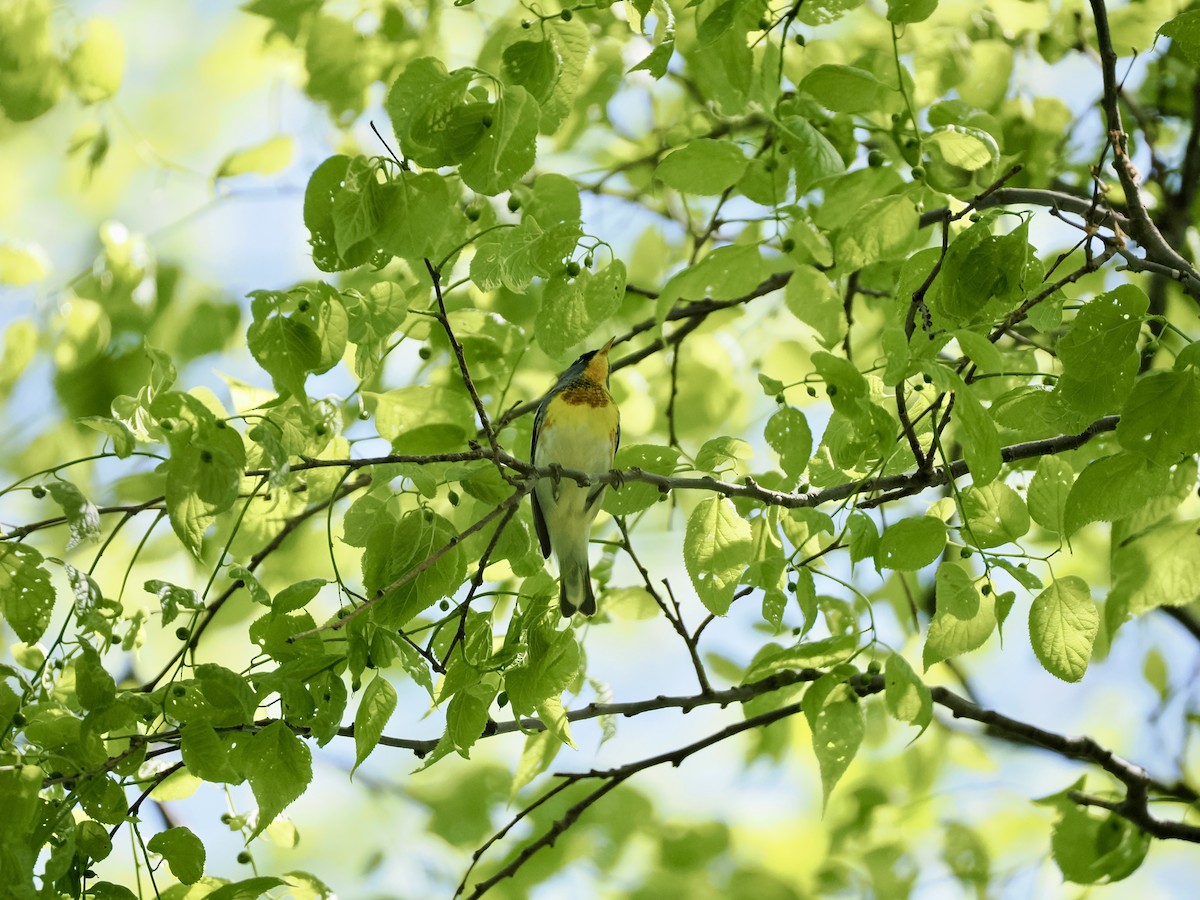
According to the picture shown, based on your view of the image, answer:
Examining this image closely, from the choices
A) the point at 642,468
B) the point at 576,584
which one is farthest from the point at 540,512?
the point at 642,468

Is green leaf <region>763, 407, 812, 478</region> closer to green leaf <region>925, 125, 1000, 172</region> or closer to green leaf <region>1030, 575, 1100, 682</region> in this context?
green leaf <region>1030, 575, 1100, 682</region>

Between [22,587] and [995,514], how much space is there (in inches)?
78.3

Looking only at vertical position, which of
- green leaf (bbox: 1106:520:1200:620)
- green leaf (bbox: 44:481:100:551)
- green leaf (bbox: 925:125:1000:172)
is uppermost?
green leaf (bbox: 925:125:1000:172)

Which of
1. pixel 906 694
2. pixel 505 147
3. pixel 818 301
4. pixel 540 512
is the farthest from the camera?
pixel 540 512

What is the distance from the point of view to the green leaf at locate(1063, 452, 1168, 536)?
201cm

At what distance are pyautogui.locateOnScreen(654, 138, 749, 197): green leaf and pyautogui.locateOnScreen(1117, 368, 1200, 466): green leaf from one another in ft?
3.03

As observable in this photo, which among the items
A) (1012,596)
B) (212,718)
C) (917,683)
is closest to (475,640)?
(212,718)

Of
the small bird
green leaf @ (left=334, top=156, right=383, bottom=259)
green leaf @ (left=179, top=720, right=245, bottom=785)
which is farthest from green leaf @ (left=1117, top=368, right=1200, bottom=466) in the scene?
the small bird

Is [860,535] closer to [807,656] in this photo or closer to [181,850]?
[807,656]

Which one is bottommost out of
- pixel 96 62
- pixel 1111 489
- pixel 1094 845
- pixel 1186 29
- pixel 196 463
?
pixel 1094 845

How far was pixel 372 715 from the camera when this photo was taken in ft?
7.09

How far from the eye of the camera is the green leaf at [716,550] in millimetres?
2471

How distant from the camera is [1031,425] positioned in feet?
7.11

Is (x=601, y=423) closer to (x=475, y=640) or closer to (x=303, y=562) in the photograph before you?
(x=303, y=562)
